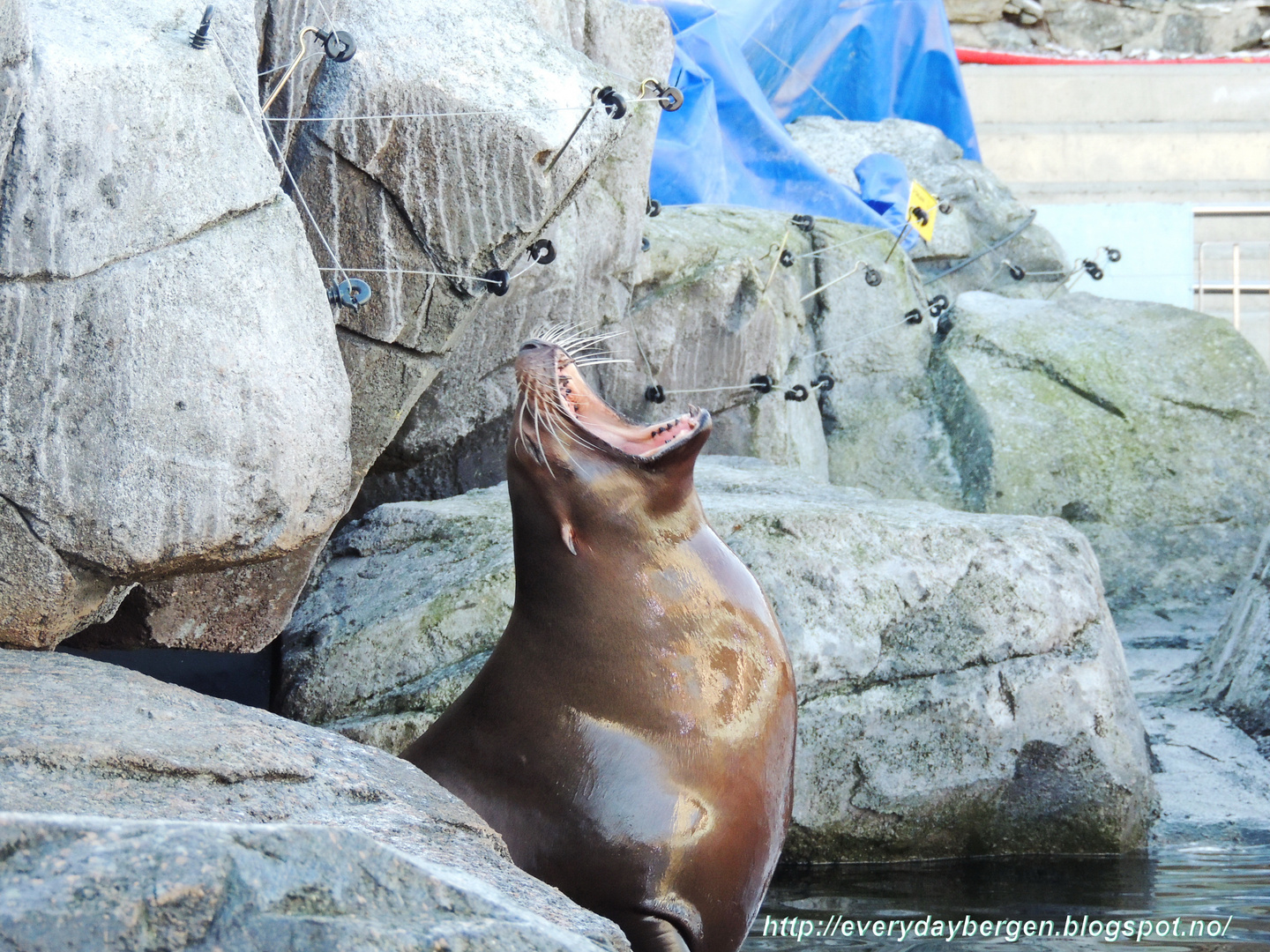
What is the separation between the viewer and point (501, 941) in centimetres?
146

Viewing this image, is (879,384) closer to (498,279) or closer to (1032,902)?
(498,279)

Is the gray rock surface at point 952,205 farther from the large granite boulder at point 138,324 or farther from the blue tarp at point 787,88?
the large granite boulder at point 138,324

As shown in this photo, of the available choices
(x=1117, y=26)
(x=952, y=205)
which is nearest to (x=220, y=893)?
(x=952, y=205)

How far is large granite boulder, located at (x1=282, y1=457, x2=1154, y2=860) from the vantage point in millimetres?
4305

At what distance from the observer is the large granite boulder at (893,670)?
430 cm

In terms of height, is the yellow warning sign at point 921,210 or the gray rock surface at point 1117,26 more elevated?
the gray rock surface at point 1117,26

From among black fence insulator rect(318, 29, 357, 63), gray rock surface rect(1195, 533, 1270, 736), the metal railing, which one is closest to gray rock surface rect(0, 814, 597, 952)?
black fence insulator rect(318, 29, 357, 63)

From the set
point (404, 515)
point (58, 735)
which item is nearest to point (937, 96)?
point (404, 515)

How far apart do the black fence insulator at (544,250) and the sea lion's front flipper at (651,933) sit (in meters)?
2.19

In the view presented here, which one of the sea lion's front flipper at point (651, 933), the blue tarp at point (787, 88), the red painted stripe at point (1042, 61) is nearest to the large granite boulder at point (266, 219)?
the sea lion's front flipper at point (651, 933)

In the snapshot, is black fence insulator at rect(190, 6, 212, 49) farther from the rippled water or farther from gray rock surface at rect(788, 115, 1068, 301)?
gray rock surface at rect(788, 115, 1068, 301)

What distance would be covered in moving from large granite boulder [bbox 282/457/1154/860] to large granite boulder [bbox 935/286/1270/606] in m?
3.03

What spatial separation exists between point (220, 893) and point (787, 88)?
9.24 m

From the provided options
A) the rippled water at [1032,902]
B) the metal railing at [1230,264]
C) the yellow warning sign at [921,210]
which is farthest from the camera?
the metal railing at [1230,264]
